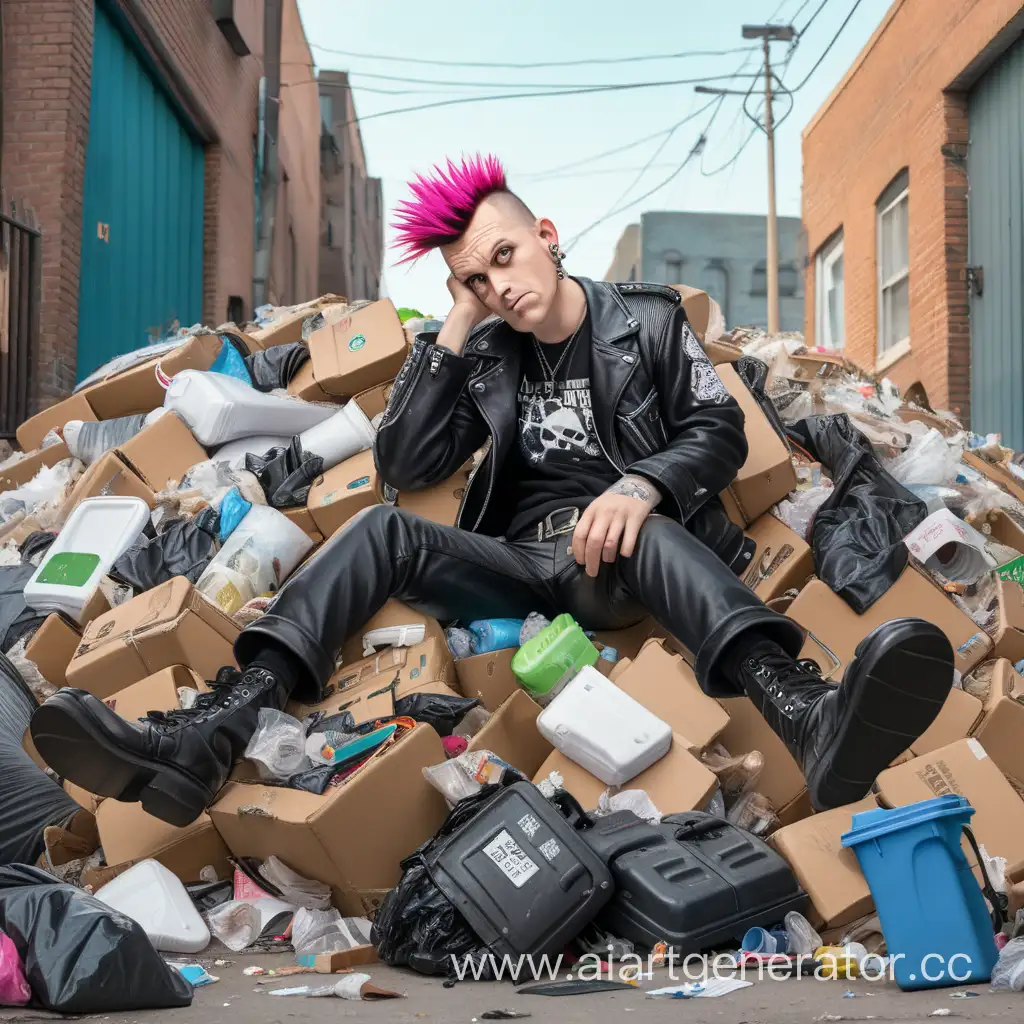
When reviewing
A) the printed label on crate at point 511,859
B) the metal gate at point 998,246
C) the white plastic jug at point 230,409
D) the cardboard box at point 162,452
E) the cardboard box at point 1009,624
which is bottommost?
the printed label on crate at point 511,859

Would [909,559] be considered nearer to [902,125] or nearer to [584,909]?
[584,909]

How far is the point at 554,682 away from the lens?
307 cm

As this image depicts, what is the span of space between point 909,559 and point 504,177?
1.68 m

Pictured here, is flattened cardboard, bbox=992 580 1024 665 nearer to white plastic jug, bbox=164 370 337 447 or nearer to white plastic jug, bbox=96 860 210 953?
white plastic jug, bbox=96 860 210 953

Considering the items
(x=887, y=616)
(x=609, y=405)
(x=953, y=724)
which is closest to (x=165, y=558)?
(x=609, y=405)

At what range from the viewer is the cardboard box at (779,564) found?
11.7 ft

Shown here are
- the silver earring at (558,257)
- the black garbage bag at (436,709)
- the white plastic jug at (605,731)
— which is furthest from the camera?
the silver earring at (558,257)

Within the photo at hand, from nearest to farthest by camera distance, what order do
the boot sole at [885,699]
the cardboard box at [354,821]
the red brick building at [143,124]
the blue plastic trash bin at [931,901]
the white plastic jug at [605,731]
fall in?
the blue plastic trash bin at [931,901] < the boot sole at [885,699] < the cardboard box at [354,821] < the white plastic jug at [605,731] < the red brick building at [143,124]

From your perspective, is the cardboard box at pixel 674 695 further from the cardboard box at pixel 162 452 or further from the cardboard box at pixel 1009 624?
the cardboard box at pixel 162 452

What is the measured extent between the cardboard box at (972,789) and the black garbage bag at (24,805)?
204cm

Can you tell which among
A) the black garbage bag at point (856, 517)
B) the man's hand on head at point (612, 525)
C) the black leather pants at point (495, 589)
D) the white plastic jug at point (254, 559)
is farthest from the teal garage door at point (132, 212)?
the man's hand on head at point (612, 525)

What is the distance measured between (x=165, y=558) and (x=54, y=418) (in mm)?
1804

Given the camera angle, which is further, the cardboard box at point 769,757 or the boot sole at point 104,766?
the cardboard box at point 769,757

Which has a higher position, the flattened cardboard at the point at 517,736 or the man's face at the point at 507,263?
the man's face at the point at 507,263
